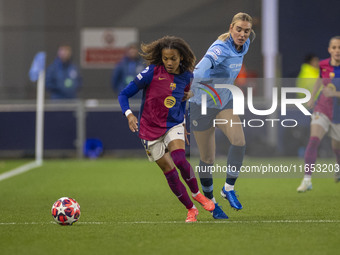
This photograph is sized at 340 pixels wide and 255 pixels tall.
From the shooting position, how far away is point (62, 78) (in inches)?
778

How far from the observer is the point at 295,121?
961 cm

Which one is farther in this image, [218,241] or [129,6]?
[129,6]

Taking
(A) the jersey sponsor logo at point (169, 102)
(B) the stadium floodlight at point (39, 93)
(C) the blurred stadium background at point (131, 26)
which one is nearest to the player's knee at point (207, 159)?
(A) the jersey sponsor logo at point (169, 102)

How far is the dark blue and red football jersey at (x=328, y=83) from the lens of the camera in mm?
11064

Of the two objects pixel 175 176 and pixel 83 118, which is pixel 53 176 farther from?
pixel 175 176

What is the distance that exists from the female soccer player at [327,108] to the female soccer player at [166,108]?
3.02 meters

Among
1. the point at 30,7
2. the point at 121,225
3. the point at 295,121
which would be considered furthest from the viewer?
the point at 30,7

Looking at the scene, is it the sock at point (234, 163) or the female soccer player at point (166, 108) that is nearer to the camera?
the female soccer player at point (166, 108)

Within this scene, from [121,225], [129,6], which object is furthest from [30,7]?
[121,225]

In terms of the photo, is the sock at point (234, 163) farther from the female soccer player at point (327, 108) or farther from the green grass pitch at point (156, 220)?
the female soccer player at point (327, 108)

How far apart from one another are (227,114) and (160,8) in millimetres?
13844

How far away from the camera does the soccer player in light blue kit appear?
28.9ft

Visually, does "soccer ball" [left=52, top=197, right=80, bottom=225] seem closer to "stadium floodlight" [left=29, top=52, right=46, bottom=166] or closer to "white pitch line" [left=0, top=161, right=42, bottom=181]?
"white pitch line" [left=0, top=161, right=42, bottom=181]

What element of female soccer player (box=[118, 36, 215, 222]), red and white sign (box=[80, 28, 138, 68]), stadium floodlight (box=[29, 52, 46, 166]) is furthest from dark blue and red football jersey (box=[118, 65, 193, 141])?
red and white sign (box=[80, 28, 138, 68])
